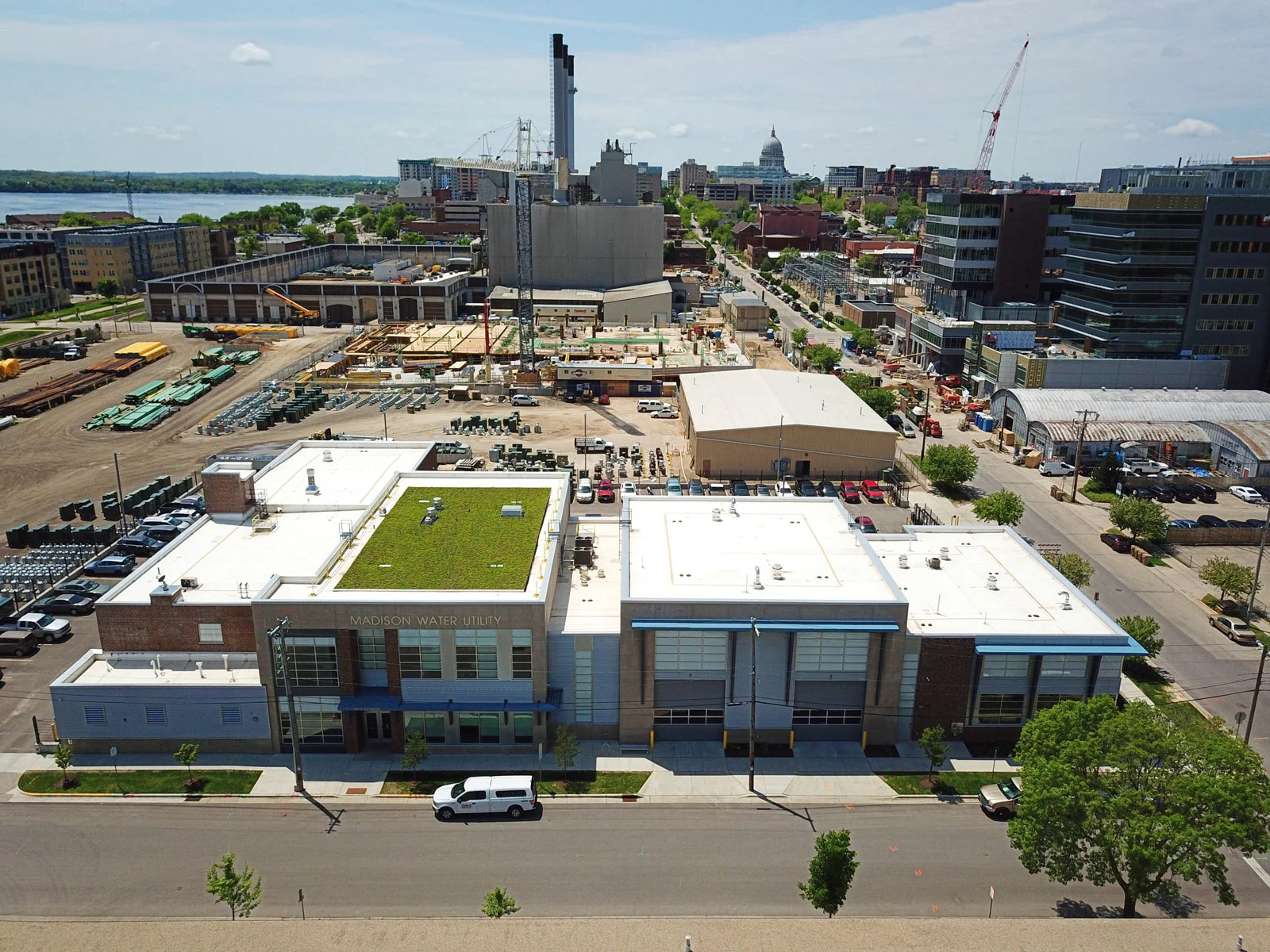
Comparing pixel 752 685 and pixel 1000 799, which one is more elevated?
pixel 752 685

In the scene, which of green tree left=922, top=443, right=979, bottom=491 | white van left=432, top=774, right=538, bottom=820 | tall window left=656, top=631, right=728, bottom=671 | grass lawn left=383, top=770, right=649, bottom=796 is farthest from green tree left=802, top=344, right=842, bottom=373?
white van left=432, top=774, right=538, bottom=820

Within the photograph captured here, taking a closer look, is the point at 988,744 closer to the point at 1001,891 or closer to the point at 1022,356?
the point at 1001,891

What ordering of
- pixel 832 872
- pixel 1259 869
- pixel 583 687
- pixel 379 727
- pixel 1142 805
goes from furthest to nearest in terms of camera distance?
pixel 583 687
pixel 379 727
pixel 1259 869
pixel 832 872
pixel 1142 805

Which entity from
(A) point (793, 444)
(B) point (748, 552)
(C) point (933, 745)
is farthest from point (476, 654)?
(A) point (793, 444)

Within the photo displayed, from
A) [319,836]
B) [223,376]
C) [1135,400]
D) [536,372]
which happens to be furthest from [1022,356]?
[223,376]

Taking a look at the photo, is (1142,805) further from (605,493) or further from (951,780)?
(605,493)

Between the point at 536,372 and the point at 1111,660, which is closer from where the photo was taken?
the point at 1111,660

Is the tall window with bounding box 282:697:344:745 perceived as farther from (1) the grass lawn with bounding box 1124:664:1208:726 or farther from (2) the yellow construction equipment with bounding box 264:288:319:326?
(2) the yellow construction equipment with bounding box 264:288:319:326
